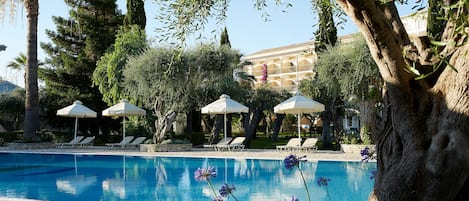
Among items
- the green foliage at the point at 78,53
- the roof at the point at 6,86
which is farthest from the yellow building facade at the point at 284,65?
the green foliage at the point at 78,53

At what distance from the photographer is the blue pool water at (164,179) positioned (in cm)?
984

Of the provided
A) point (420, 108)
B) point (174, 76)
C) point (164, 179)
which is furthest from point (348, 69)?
point (420, 108)

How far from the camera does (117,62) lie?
82.2 feet

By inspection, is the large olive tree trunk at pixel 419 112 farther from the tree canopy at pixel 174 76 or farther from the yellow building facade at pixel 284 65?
the yellow building facade at pixel 284 65

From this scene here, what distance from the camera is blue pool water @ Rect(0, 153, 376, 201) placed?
32.3 feet

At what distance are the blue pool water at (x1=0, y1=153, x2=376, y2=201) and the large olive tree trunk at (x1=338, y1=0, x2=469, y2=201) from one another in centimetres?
686

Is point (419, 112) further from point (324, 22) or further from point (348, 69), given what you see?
point (348, 69)

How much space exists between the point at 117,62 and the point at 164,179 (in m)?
13.9

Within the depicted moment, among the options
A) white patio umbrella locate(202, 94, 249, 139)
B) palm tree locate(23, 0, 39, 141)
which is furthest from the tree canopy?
palm tree locate(23, 0, 39, 141)

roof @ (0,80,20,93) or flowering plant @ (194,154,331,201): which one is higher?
roof @ (0,80,20,93)

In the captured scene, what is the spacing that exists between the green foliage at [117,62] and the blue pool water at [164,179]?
25.5ft

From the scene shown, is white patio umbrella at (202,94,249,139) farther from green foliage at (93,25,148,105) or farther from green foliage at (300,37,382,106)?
green foliage at (93,25,148,105)

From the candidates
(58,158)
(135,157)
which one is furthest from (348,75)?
(58,158)

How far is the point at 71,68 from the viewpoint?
97.5 ft
